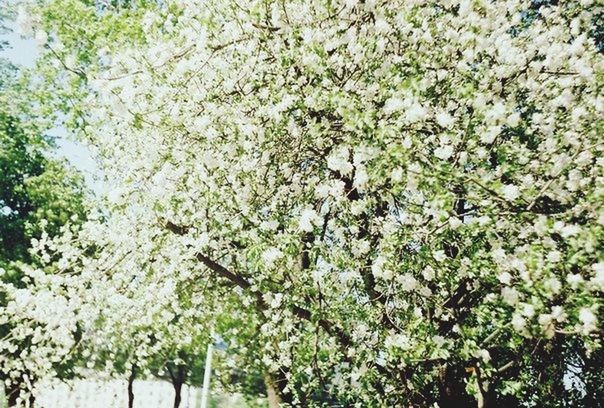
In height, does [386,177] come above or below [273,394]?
above

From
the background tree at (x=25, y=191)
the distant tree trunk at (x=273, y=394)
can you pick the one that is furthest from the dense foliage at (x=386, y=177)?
the background tree at (x=25, y=191)

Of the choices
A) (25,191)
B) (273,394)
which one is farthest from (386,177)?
(25,191)

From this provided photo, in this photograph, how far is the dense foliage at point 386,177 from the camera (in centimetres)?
547

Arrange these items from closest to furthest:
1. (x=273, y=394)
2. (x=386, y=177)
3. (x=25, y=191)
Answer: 1. (x=386, y=177)
2. (x=273, y=394)
3. (x=25, y=191)

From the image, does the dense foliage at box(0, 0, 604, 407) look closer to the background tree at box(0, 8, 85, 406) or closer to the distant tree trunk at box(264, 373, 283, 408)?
the distant tree trunk at box(264, 373, 283, 408)

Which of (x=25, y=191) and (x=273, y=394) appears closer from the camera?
(x=273, y=394)

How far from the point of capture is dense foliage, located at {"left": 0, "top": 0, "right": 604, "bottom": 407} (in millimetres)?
5473

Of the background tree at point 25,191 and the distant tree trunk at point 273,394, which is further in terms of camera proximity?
the background tree at point 25,191

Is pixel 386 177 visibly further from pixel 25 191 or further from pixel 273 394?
pixel 25 191

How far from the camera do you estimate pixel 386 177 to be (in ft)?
17.7

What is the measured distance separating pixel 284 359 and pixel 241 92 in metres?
4.15

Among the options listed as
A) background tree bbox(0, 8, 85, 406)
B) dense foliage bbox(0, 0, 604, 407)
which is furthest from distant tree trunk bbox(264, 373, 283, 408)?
background tree bbox(0, 8, 85, 406)

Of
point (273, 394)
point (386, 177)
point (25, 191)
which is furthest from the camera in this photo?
point (25, 191)

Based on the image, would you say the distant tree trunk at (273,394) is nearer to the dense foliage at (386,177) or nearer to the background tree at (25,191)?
the dense foliage at (386,177)
